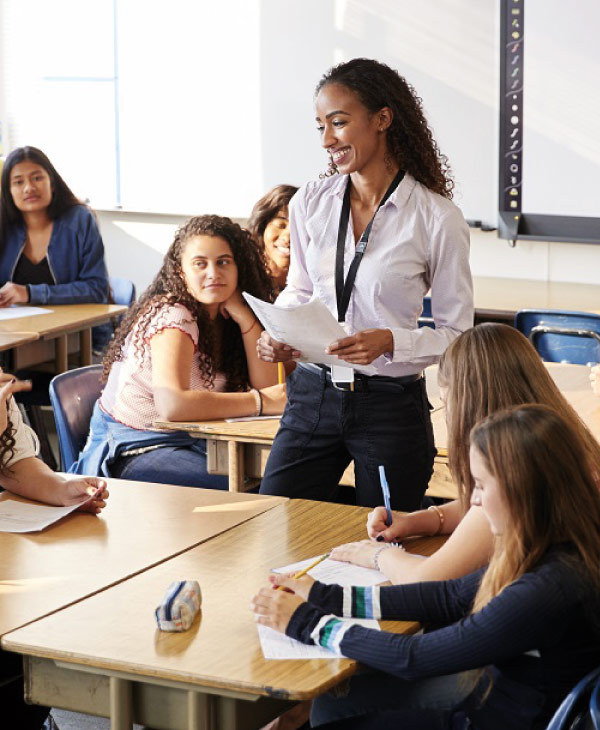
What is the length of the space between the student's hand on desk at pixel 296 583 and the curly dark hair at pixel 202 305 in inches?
64.7

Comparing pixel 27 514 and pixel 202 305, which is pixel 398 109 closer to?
pixel 202 305

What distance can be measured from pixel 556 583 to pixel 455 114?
15.6 ft

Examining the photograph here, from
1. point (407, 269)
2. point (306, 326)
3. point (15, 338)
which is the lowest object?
point (15, 338)

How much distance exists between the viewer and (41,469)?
2666mm

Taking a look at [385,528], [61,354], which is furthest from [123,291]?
[385,528]

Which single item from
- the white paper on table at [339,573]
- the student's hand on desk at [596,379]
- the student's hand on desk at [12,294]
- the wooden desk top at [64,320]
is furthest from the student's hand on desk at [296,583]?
the student's hand on desk at [12,294]

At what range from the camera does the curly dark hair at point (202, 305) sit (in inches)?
142

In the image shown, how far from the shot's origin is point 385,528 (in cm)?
235

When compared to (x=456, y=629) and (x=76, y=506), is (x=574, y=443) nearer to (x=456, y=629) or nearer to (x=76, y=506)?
(x=456, y=629)

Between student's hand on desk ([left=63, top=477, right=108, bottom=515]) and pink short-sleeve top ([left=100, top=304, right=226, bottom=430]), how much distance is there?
92 centimetres

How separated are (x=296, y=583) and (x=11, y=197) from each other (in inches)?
152

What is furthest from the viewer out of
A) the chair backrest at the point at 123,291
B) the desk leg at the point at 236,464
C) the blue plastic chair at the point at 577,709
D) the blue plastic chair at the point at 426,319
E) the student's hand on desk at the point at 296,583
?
the chair backrest at the point at 123,291

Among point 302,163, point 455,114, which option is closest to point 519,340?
point 455,114

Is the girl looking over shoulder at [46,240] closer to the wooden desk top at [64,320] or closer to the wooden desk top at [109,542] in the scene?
the wooden desk top at [64,320]
